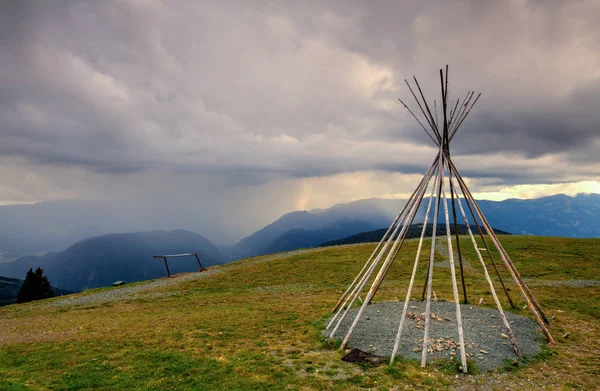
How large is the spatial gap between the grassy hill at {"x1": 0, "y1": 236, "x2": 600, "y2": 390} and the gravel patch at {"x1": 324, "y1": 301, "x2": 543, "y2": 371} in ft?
2.52

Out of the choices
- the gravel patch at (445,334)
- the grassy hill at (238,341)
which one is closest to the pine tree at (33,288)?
the grassy hill at (238,341)

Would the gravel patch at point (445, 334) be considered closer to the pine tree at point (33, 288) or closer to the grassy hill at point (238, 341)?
the grassy hill at point (238, 341)

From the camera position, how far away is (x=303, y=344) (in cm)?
1264

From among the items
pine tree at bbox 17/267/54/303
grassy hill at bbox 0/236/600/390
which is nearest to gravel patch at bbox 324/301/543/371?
grassy hill at bbox 0/236/600/390

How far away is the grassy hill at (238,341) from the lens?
30.9 ft

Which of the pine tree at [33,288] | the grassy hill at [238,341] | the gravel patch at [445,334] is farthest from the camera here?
the pine tree at [33,288]

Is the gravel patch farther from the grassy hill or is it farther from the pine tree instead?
the pine tree

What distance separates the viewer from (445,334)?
40.2 feet

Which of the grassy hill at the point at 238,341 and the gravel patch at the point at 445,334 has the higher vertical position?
the gravel patch at the point at 445,334

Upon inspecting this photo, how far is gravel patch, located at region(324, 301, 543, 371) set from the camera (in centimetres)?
1068

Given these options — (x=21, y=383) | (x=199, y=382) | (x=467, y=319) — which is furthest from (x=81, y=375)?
(x=467, y=319)

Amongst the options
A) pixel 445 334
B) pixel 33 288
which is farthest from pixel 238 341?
pixel 33 288

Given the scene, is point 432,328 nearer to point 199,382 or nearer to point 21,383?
point 199,382

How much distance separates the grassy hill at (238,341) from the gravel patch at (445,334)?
77cm
